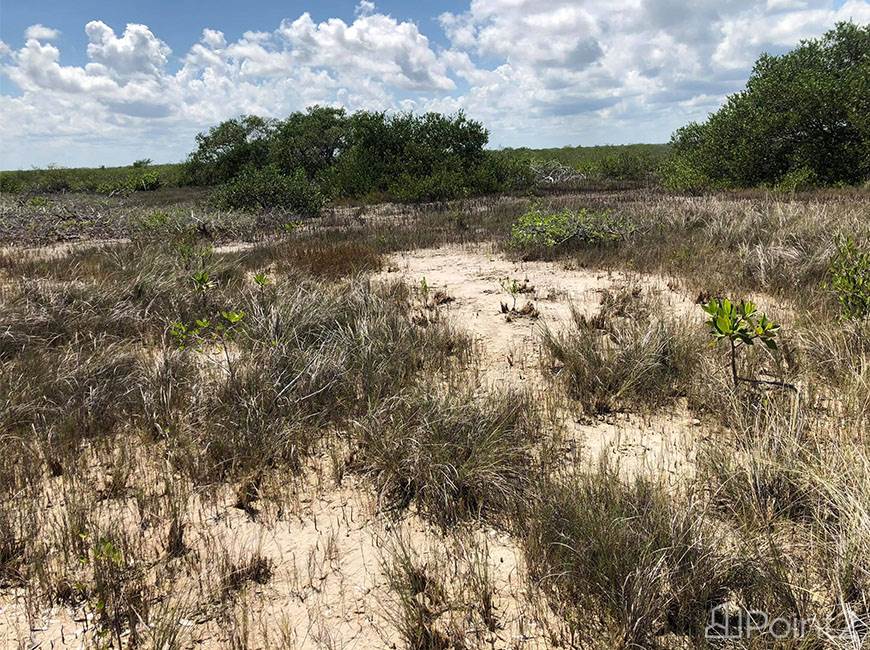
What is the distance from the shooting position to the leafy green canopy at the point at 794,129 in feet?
54.5

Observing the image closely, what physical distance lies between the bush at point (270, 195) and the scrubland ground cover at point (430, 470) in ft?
32.8

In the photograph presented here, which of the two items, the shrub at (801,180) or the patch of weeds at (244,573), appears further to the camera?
the shrub at (801,180)

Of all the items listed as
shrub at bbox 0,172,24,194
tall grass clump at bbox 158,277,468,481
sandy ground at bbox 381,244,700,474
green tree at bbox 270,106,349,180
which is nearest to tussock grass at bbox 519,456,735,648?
sandy ground at bbox 381,244,700,474

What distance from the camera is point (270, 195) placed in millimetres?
16031

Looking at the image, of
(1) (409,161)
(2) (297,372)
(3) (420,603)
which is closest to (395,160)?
(1) (409,161)

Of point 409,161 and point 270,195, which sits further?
point 409,161

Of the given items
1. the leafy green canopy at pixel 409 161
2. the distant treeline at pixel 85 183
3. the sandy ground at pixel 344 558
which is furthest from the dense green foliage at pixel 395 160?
the sandy ground at pixel 344 558

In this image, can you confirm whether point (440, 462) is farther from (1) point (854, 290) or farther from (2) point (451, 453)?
(1) point (854, 290)

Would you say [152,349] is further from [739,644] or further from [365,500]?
[739,644]

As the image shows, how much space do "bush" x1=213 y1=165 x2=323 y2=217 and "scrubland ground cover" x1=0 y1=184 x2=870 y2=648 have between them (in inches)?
394

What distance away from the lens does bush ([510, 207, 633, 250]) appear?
9.60 m

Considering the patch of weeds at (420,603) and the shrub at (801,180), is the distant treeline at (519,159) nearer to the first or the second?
the shrub at (801,180)

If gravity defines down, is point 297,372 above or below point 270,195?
below

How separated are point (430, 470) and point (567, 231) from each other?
768 cm
